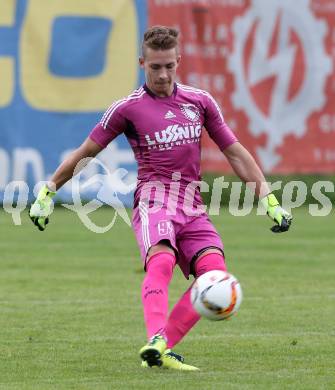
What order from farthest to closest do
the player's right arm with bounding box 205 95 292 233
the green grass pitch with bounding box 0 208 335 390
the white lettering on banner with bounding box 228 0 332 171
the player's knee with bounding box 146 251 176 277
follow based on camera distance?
1. the white lettering on banner with bounding box 228 0 332 171
2. the player's right arm with bounding box 205 95 292 233
3. the player's knee with bounding box 146 251 176 277
4. the green grass pitch with bounding box 0 208 335 390

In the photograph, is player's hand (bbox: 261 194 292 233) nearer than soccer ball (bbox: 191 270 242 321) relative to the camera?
No

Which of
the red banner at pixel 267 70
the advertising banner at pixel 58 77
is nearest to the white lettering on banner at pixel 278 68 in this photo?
the red banner at pixel 267 70

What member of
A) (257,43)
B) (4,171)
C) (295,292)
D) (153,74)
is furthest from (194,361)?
(257,43)

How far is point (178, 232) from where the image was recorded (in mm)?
7133

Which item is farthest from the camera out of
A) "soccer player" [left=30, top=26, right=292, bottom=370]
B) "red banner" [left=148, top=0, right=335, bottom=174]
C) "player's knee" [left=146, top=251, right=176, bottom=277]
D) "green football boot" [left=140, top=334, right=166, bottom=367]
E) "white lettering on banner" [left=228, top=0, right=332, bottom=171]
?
"white lettering on banner" [left=228, top=0, right=332, bottom=171]

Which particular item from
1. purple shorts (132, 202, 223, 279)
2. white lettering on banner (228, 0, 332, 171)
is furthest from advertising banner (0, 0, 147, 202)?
purple shorts (132, 202, 223, 279)

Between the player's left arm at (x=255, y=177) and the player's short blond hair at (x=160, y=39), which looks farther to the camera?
the player's left arm at (x=255, y=177)

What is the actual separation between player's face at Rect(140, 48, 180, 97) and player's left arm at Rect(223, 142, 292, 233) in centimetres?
62

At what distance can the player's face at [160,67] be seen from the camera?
22.7ft

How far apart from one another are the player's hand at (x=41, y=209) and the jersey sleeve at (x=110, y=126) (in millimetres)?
449

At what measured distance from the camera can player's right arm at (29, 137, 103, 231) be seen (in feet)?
23.4

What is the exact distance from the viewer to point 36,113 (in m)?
18.8

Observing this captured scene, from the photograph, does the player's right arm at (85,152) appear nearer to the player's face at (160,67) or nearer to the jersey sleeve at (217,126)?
the player's face at (160,67)

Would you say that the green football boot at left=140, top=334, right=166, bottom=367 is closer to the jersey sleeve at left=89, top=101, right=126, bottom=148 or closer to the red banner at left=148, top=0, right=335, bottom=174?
the jersey sleeve at left=89, top=101, right=126, bottom=148
